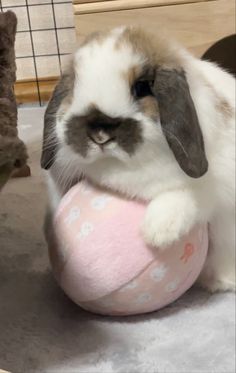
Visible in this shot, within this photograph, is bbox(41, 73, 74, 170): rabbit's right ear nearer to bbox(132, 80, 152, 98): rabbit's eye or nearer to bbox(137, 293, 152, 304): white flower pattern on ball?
bbox(132, 80, 152, 98): rabbit's eye

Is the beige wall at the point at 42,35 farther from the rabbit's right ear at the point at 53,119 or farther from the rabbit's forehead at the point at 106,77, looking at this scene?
the rabbit's forehead at the point at 106,77

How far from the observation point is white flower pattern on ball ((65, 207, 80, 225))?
1253mm

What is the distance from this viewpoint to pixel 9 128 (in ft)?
3.72

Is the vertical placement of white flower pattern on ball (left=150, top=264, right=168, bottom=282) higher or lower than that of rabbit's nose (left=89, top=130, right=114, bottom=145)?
lower

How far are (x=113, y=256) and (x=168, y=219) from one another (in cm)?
13

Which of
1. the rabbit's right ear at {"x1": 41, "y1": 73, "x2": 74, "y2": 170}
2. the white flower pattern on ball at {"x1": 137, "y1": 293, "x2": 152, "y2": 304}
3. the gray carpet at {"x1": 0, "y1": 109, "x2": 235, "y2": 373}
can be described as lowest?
the gray carpet at {"x1": 0, "y1": 109, "x2": 235, "y2": 373}

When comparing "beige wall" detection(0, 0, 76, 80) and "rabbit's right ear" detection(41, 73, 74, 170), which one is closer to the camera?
"rabbit's right ear" detection(41, 73, 74, 170)

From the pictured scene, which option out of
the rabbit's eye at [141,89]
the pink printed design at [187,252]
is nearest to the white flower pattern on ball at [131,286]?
the pink printed design at [187,252]

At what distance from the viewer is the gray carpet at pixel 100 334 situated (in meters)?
1.20

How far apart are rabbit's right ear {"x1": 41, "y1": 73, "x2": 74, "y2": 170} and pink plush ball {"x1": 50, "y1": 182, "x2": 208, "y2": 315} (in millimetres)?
92

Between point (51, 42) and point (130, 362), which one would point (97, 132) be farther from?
point (51, 42)

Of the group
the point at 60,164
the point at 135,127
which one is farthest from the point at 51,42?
the point at 135,127

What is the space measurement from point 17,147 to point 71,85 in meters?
0.23

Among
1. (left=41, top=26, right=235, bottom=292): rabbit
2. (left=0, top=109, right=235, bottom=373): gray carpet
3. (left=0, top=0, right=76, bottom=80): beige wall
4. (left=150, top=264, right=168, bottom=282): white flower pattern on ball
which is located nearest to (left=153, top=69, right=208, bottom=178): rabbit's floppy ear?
(left=41, top=26, right=235, bottom=292): rabbit
